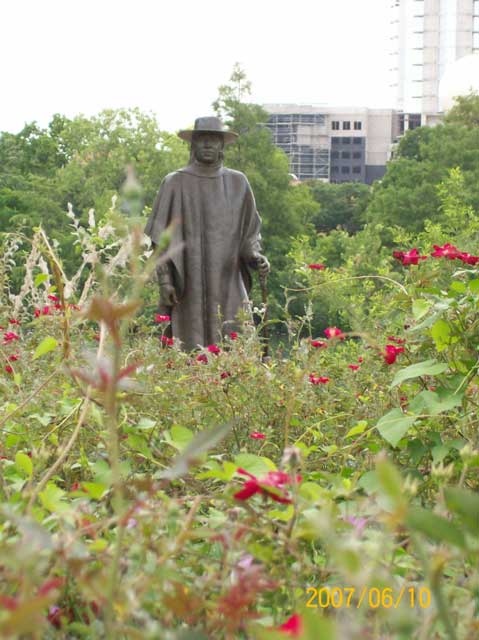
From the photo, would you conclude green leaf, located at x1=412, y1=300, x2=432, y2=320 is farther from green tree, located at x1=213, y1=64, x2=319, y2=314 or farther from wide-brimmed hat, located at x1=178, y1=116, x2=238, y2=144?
green tree, located at x1=213, y1=64, x2=319, y2=314

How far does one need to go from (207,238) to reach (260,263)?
21.4 inches

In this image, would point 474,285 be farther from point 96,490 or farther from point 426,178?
point 426,178

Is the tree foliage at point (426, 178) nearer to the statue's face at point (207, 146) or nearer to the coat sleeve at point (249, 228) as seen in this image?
the coat sleeve at point (249, 228)

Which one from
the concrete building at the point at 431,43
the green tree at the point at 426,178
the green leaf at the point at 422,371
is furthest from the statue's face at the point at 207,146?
the concrete building at the point at 431,43

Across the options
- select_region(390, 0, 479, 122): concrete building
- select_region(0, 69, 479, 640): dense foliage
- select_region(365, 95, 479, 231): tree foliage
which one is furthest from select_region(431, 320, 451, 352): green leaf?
select_region(390, 0, 479, 122): concrete building

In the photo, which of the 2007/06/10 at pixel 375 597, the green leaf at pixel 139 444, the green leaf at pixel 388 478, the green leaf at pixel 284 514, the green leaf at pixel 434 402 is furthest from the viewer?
the green leaf at pixel 434 402

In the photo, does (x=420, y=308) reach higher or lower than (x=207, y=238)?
higher

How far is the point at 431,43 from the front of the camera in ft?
270

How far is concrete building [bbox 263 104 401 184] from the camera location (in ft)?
258

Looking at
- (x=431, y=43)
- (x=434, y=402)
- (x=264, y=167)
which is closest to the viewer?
(x=434, y=402)

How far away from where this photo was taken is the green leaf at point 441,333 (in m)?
2.42

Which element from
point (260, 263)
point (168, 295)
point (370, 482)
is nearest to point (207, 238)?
point (260, 263)

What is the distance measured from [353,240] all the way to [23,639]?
26.1 metres

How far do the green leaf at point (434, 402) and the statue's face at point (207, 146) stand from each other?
7.09 metres
